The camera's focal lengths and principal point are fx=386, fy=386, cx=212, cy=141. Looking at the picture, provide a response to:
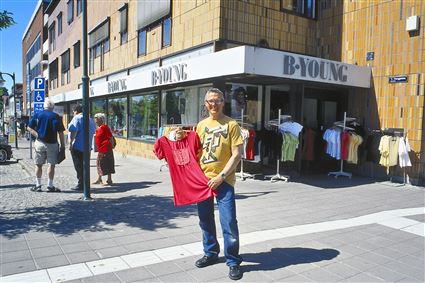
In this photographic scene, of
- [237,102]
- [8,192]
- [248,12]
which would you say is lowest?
[8,192]

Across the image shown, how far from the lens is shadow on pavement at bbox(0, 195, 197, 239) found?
5484 millimetres

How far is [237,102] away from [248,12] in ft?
8.23

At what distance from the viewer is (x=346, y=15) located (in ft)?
38.7

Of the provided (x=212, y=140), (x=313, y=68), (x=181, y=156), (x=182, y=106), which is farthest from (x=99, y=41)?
(x=212, y=140)

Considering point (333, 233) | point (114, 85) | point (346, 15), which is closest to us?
point (333, 233)

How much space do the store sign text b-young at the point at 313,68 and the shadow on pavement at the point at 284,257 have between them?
502 cm

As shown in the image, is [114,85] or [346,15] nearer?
[346,15]

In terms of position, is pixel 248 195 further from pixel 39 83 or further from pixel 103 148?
pixel 39 83

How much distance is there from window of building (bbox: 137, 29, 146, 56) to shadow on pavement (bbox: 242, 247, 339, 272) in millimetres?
12134

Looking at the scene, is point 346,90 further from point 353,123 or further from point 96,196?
point 96,196

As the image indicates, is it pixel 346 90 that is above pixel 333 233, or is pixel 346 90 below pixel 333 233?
above

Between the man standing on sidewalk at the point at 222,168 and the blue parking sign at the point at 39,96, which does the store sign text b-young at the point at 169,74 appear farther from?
the man standing on sidewalk at the point at 222,168

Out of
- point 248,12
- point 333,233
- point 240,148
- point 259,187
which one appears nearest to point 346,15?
point 248,12

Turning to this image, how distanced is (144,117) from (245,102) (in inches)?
242
